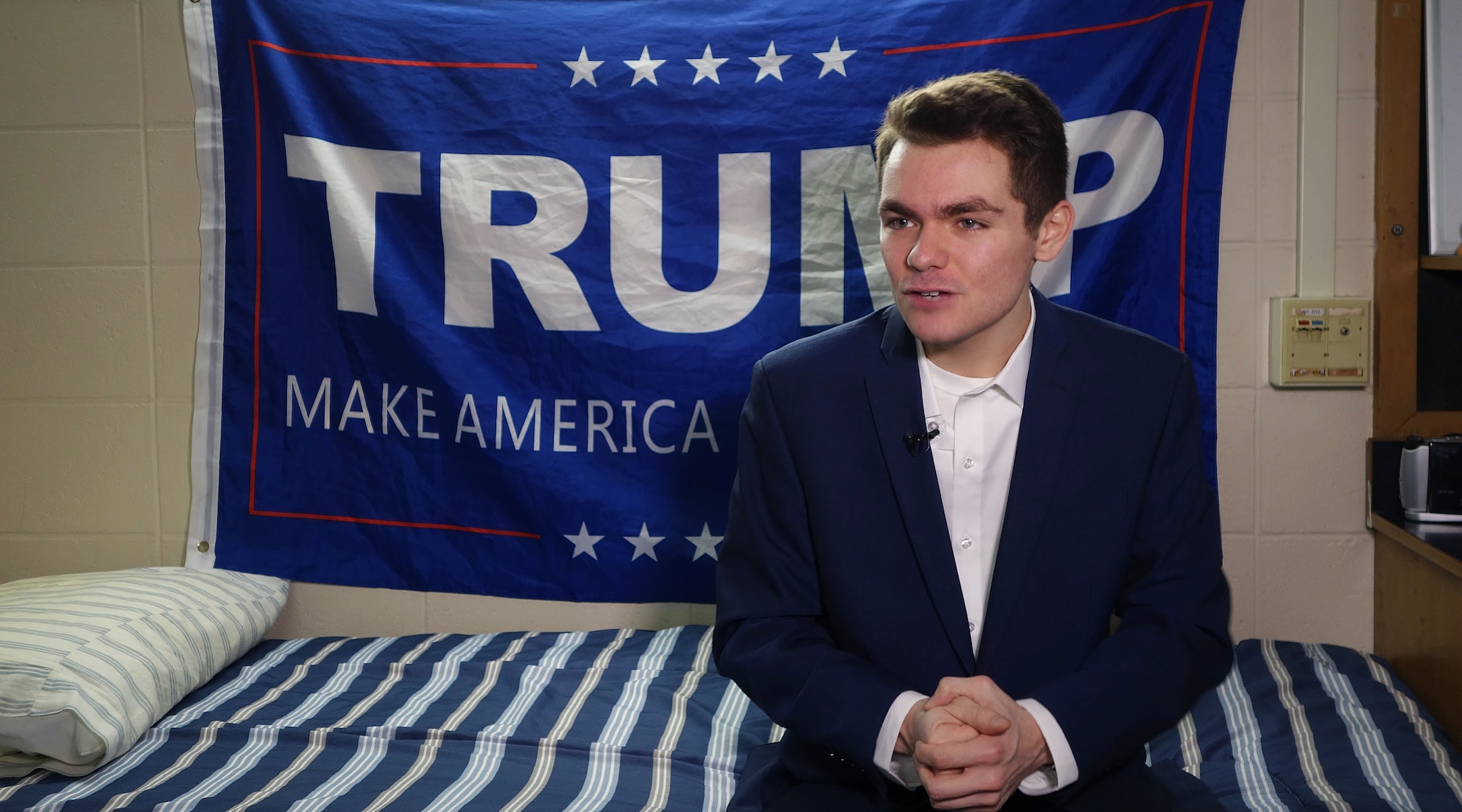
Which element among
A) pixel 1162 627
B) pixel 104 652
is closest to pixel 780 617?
pixel 1162 627

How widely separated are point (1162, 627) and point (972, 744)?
13.4 inches

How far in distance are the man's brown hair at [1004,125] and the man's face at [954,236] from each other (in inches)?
0.5

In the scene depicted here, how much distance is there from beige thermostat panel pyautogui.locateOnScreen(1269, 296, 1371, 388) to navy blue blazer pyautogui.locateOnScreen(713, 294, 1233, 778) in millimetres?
891

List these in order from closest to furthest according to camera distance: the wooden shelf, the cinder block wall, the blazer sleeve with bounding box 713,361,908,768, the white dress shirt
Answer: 1. the blazer sleeve with bounding box 713,361,908,768
2. the white dress shirt
3. the wooden shelf
4. the cinder block wall

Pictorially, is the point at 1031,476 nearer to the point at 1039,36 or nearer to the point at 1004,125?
the point at 1004,125

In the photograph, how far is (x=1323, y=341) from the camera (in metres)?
2.19

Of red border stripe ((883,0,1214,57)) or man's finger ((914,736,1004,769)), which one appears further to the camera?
red border stripe ((883,0,1214,57))

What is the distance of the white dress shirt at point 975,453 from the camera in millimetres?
1404

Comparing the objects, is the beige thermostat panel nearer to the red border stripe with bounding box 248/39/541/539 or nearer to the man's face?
the man's face

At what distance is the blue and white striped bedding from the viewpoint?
1.60 m

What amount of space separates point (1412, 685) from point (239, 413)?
244 centimetres

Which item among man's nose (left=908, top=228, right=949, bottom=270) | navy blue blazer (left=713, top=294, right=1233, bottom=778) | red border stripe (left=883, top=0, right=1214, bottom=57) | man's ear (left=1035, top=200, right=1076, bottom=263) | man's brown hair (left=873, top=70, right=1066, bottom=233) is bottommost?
navy blue blazer (left=713, top=294, right=1233, bottom=778)

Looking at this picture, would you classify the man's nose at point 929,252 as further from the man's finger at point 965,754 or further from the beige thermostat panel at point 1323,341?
the beige thermostat panel at point 1323,341

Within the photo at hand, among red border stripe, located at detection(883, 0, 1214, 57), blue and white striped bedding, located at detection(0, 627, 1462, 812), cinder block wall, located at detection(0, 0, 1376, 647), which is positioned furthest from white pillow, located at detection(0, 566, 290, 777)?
red border stripe, located at detection(883, 0, 1214, 57)
